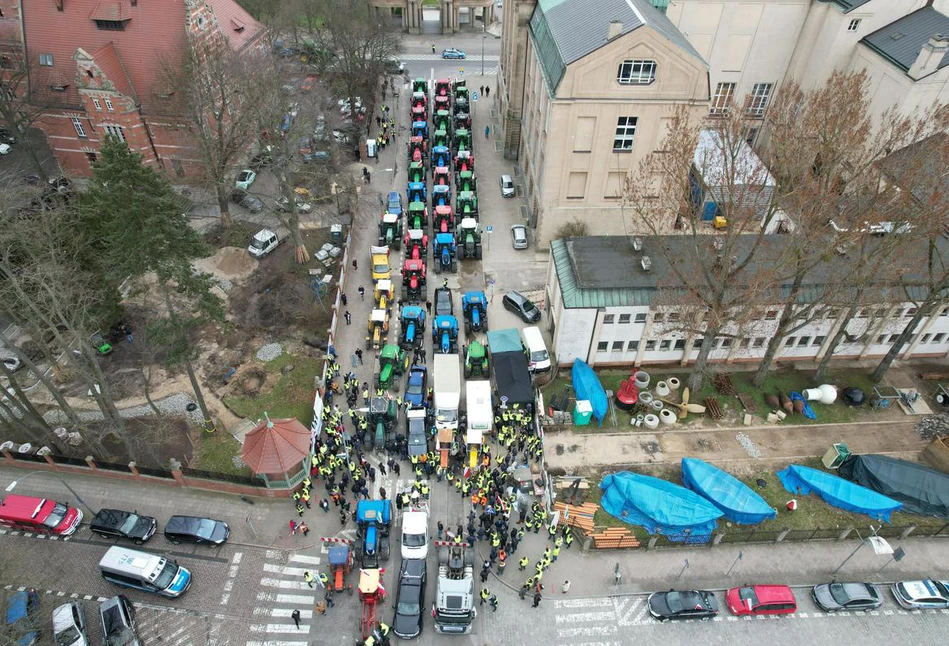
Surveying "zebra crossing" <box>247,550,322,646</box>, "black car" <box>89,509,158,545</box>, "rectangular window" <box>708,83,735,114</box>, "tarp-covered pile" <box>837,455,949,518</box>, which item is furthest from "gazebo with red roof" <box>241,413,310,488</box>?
"rectangular window" <box>708,83,735,114</box>

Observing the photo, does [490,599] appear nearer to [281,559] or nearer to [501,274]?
[281,559]

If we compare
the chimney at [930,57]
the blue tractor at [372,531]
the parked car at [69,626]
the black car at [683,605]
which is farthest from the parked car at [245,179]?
the chimney at [930,57]

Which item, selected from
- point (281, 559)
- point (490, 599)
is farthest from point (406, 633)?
point (281, 559)

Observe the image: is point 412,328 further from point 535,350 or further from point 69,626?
point 69,626

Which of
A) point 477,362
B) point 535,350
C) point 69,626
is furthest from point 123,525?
point 535,350

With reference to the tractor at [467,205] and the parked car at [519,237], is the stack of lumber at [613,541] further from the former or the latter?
the tractor at [467,205]

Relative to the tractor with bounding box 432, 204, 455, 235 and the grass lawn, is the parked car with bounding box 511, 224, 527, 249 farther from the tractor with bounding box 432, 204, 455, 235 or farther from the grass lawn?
the grass lawn
